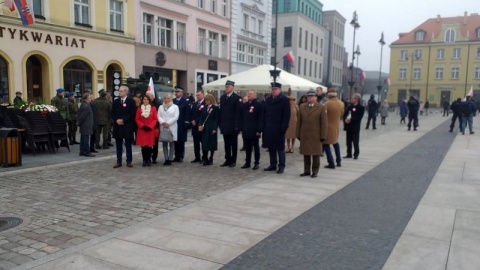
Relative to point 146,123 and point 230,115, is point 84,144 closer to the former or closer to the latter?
point 146,123

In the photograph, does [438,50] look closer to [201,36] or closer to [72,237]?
[201,36]

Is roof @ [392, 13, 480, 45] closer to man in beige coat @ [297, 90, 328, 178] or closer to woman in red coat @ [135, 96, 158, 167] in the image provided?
man in beige coat @ [297, 90, 328, 178]

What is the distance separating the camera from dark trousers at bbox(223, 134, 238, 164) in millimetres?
9938

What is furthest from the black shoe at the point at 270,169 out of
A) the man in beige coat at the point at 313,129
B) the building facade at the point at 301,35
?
the building facade at the point at 301,35

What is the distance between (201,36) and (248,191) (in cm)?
2655

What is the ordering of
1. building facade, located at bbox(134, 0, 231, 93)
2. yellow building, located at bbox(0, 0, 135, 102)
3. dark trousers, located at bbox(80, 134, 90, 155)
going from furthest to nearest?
building facade, located at bbox(134, 0, 231, 93)
yellow building, located at bbox(0, 0, 135, 102)
dark trousers, located at bbox(80, 134, 90, 155)

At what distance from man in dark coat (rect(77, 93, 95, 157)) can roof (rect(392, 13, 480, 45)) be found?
78.8 meters

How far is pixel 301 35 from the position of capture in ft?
180

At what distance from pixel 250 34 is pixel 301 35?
724 inches

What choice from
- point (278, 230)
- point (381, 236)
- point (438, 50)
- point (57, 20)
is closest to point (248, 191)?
point (278, 230)

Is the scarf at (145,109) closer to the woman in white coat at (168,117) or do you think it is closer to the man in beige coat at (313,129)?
the woman in white coat at (168,117)

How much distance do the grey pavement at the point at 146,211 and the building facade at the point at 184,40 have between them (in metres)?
16.5

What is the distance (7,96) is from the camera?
19.3m

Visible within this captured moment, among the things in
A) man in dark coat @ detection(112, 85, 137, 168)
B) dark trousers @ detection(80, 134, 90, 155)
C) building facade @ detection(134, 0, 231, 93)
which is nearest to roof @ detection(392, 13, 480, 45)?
building facade @ detection(134, 0, 231, 93)
